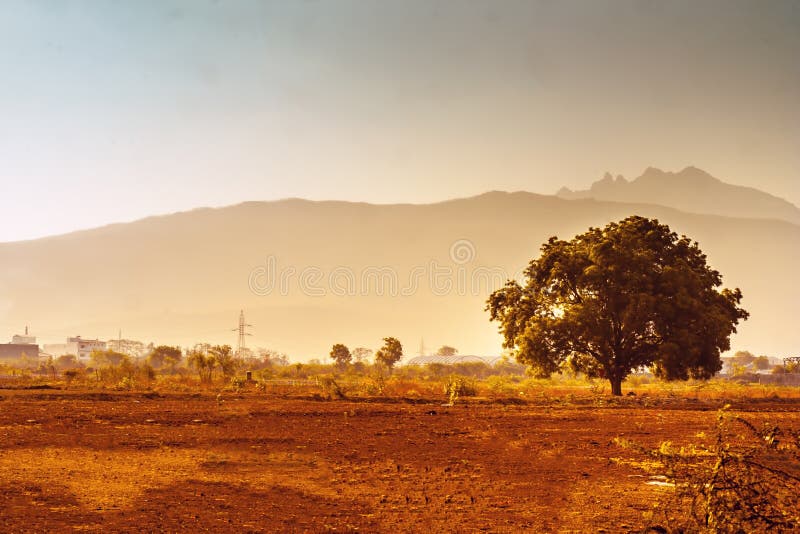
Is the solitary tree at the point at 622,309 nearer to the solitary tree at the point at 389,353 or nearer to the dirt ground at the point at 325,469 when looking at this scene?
the dirt ground at the point at 325,469

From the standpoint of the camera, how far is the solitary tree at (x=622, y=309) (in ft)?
120

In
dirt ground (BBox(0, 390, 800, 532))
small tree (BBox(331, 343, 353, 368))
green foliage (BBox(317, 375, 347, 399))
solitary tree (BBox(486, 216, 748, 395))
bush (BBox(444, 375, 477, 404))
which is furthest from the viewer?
small tree (BBox(331, 343, 353, 368))

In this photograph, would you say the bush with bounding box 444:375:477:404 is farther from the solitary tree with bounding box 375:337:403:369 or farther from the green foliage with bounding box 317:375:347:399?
the solitary tree with bounding box 375:337:403:369

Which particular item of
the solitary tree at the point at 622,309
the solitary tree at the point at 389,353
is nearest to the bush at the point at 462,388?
the solitary tree at the point at 622,309

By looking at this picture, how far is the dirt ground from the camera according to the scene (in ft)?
36.3

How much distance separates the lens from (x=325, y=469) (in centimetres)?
1513

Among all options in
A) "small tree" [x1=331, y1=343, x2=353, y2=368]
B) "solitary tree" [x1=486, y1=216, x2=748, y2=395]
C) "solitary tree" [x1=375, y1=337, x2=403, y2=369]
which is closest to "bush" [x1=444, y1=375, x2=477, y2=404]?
"solitary tree" [x1=486, y1=216, x2=748, y2=395]

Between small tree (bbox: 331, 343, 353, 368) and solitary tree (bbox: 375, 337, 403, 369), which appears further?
small tree (bbox: 331, 343, 353, 368)

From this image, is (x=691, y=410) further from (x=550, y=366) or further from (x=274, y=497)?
(x=274, y=497)

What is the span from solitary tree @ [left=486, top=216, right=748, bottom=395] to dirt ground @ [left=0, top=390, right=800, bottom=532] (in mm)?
10426

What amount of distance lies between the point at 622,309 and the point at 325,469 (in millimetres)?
26876

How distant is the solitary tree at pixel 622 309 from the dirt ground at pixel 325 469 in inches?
410

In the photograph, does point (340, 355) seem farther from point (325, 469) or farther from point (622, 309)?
point (325, 469)

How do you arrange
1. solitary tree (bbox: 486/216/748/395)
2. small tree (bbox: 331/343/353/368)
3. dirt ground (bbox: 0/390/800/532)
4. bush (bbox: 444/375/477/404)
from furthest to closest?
small tree (bbox: 331/343/353/368)
bush (bbox: 444/375/477/404)
solitary tree (bbox: 486/216/748/395)
dirt ground (bbox: 0/390/800/532)
